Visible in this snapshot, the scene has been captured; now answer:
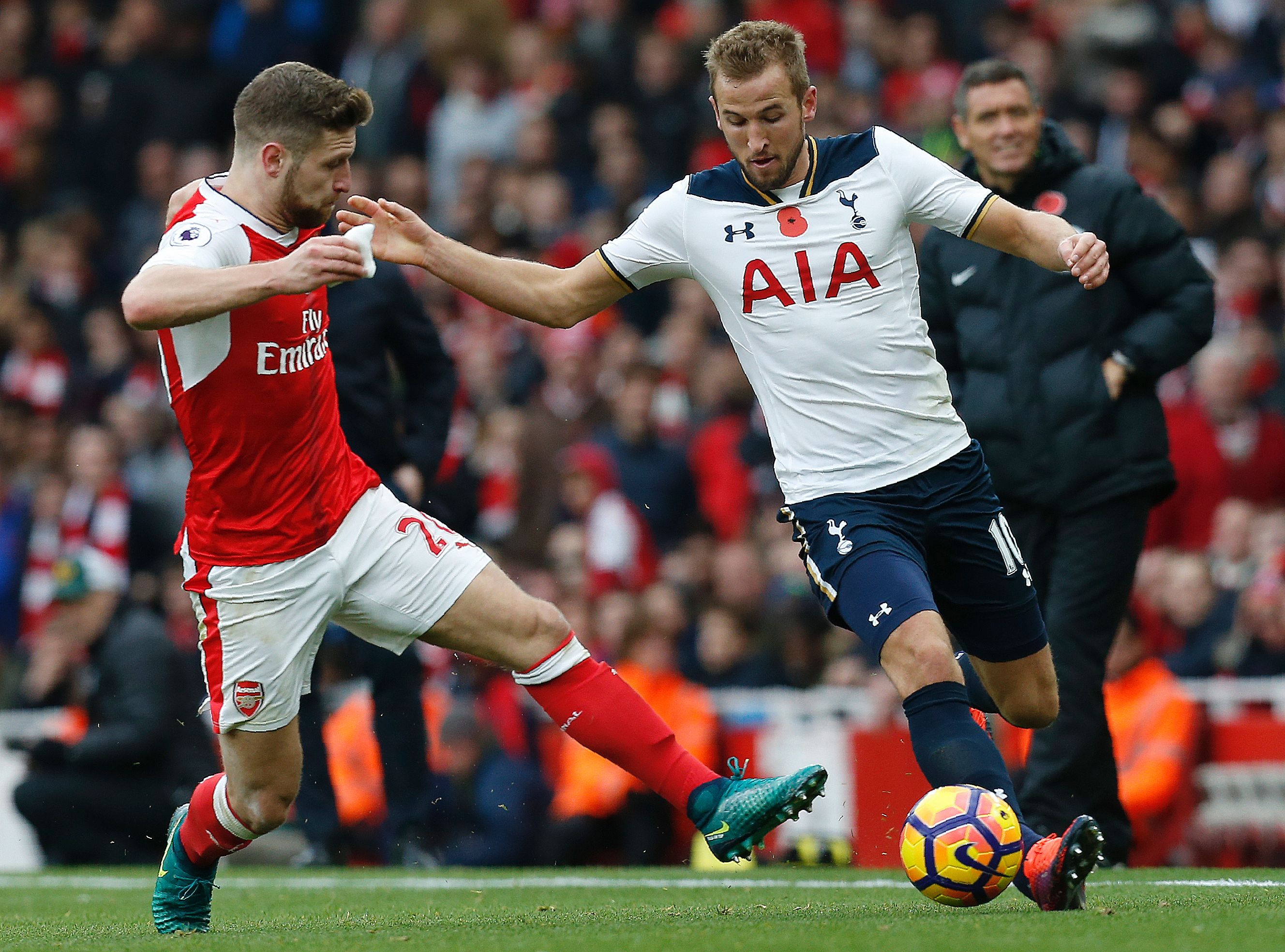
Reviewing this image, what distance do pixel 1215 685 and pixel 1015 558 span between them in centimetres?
352

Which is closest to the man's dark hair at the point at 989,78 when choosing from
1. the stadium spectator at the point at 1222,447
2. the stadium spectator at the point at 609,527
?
the stadium spectator at the point at 1222,447

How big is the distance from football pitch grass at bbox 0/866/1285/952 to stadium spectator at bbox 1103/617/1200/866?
1.63m

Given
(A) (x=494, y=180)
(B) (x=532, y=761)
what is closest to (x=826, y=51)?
(A) (x=494, y=180)

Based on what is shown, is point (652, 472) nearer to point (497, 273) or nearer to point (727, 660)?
point (727, 660)

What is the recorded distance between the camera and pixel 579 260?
557 inches

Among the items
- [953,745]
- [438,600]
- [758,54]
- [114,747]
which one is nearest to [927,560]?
[953,745]

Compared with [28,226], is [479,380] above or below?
below

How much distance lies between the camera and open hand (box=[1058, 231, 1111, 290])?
5.23 meters

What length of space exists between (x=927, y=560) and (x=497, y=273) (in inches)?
63.6

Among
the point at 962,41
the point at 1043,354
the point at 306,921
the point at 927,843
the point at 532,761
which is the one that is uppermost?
the point at 962,41

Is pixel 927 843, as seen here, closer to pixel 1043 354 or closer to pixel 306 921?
pixel 306 921

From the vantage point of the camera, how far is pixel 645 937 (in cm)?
493

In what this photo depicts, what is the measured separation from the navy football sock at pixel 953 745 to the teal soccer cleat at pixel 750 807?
1.00 feet

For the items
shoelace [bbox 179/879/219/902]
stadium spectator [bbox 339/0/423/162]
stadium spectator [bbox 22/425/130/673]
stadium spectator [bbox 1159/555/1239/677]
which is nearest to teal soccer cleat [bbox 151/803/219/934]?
shoelace [bbox 179/879/219/902]
